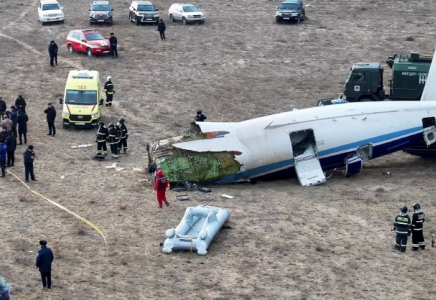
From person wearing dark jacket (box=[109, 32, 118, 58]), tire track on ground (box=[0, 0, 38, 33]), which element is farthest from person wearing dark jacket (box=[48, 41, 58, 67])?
tire track on ground (box=[0, 0, 38, 33])

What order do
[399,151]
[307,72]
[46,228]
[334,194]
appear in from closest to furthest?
[46,228]
[334,194]
[399,151]
[307,72]

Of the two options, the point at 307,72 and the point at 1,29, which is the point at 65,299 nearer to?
the point at 307,72

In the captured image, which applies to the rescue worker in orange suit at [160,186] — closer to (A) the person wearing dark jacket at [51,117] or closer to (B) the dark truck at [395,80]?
(A) the person wearing dark jacket at [51,117]

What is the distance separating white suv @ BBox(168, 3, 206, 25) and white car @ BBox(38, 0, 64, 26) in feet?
23.5

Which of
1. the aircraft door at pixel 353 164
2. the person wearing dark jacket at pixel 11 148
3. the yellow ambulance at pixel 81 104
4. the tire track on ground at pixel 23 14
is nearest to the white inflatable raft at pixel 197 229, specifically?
the aircraft door at pixel 353 164

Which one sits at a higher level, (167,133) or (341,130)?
(341,130)

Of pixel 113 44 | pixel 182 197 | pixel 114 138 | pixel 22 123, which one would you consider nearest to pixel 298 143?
pixel 182 197

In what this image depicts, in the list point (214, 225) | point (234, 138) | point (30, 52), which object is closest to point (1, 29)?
point (30, 52)

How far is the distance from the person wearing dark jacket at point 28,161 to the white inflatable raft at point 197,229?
762 cm

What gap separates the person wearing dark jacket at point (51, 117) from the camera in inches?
1655

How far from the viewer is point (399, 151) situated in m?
40.7

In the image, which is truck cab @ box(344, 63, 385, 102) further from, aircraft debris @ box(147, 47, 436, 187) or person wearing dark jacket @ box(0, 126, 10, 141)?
person wearing dark jacket @ box(0, 126, 10, 141)

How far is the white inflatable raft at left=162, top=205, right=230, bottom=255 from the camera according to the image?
2873cm

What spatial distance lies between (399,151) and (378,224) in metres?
9.60
